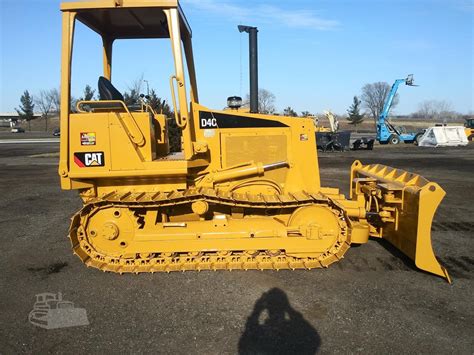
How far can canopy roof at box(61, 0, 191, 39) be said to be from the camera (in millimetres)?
4746

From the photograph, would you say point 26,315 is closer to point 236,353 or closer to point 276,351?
point 236,353

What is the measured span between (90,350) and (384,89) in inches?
4062

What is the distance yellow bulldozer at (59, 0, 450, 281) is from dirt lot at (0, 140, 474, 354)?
12.1 inches

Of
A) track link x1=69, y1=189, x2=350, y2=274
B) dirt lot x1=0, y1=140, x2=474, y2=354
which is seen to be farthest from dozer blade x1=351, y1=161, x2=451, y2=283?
track link x1=69, y1=189, x2=350, y2=274

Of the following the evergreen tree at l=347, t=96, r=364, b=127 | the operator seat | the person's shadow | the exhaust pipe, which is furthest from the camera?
the evergreen tree at l=347, t=96, r=364, b=127

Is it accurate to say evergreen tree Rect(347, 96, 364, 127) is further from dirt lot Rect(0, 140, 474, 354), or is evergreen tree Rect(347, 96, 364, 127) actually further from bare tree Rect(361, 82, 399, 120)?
dirt lot Rect(0, 140, 474, 354)

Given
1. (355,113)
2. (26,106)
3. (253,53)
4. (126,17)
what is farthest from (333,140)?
(26,106)

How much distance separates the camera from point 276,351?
3357 mm

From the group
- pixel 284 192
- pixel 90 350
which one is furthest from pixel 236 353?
pixel 284 192

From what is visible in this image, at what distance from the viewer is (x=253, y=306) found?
13.7 feet

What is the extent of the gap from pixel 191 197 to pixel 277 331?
6.89 ft

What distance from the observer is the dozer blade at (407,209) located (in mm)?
4801

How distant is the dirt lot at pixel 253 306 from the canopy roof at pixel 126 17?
3507mm

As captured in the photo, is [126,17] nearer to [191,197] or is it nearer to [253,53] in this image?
[253,53]
